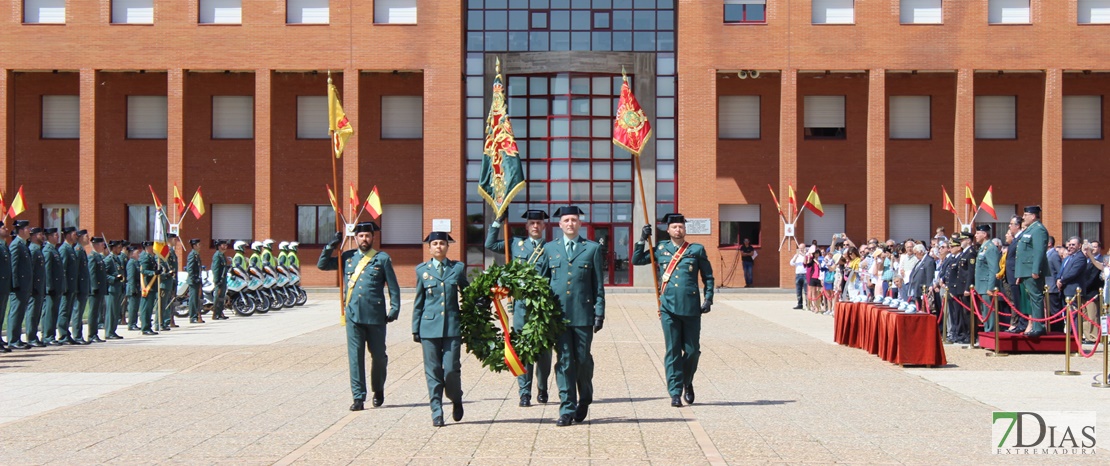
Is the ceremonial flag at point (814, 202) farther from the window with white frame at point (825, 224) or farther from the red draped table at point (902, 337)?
the red draped table at point (902, 337)

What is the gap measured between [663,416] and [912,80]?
127 feet

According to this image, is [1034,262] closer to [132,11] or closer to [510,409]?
[510,409]

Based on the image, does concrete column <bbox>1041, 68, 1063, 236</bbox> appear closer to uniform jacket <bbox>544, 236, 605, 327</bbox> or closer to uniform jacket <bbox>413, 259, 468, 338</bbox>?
uniform jacket <bbox>544, 236, 605, 327</bbox>

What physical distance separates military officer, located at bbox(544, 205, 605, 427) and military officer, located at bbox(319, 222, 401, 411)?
67.4 inches

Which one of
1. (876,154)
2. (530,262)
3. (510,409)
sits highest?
(876,154)

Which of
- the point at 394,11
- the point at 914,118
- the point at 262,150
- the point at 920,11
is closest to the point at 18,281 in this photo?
the point at 262,150

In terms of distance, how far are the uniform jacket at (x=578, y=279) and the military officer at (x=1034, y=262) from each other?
30.5 feet

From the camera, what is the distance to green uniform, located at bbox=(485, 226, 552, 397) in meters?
12.1

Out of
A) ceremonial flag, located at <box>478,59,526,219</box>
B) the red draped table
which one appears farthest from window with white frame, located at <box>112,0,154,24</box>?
the red draped table

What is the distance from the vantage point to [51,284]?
68.3 feet

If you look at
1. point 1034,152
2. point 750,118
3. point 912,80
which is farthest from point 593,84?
point 1034,152

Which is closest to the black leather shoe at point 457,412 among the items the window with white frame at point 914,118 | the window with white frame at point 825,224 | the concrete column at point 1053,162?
the window with white frame at point 825,224

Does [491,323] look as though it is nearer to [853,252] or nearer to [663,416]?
[663,416]

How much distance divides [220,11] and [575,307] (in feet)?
123
